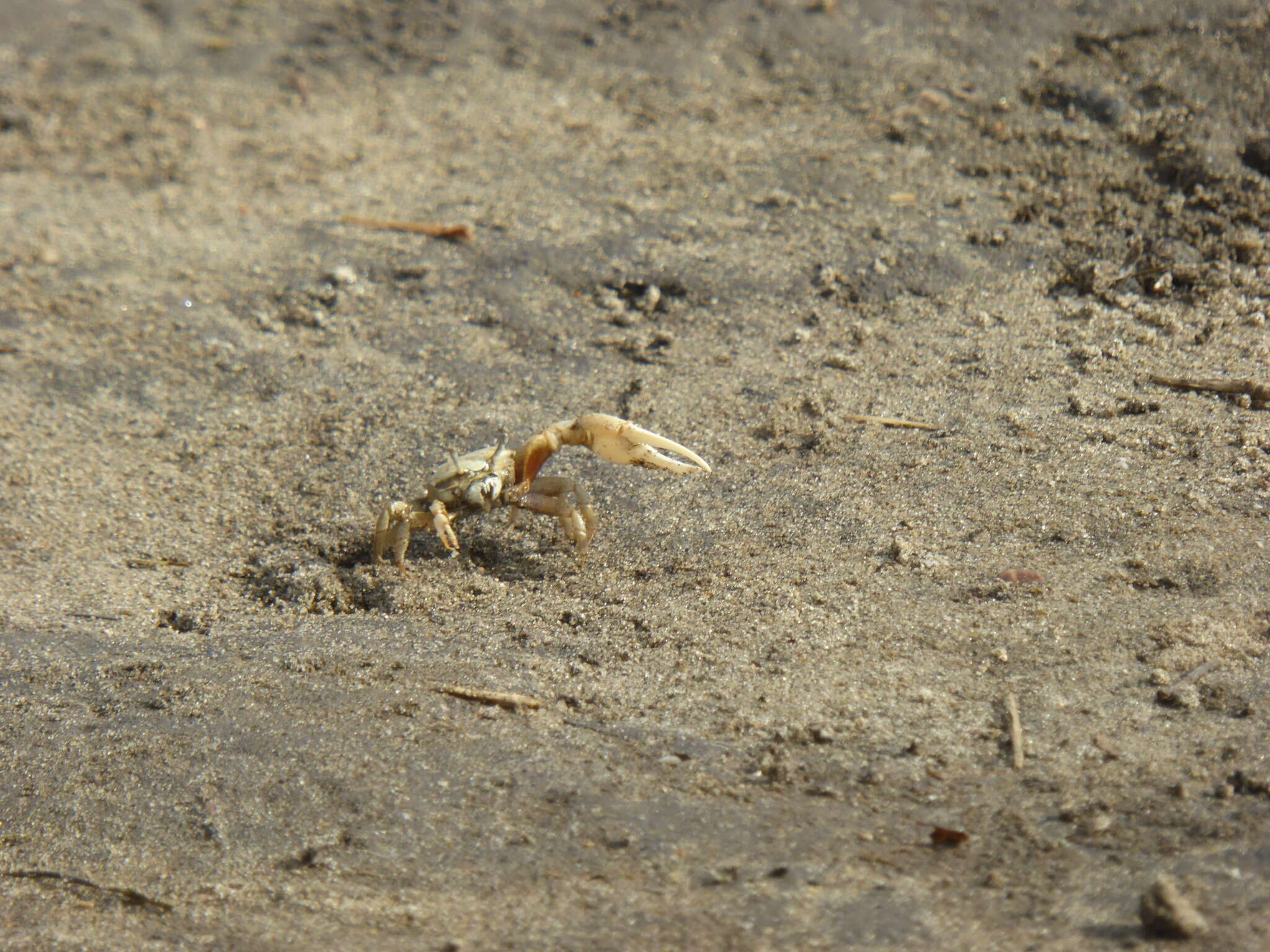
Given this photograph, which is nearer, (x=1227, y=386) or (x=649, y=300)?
(x=1227, y=386)

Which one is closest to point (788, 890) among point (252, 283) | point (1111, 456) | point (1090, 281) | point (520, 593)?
point (520, 593)

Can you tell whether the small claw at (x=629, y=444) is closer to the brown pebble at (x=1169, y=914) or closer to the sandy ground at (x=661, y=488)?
the sandy ground at (x=661, y=488)

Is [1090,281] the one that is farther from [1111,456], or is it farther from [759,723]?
[759,723]

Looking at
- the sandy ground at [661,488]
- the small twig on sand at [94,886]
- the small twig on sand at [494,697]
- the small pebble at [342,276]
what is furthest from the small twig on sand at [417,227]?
the small twig on sand at [94,886]

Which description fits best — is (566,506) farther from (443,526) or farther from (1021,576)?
(1021,576)

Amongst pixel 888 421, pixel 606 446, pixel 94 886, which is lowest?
pixel 94 886

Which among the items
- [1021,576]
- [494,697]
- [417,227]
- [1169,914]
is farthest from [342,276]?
[1169,914]

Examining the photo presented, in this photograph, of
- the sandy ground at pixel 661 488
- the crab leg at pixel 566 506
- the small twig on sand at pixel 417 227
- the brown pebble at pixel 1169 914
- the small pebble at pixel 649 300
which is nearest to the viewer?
the brown pebble at pixel 1169 914
